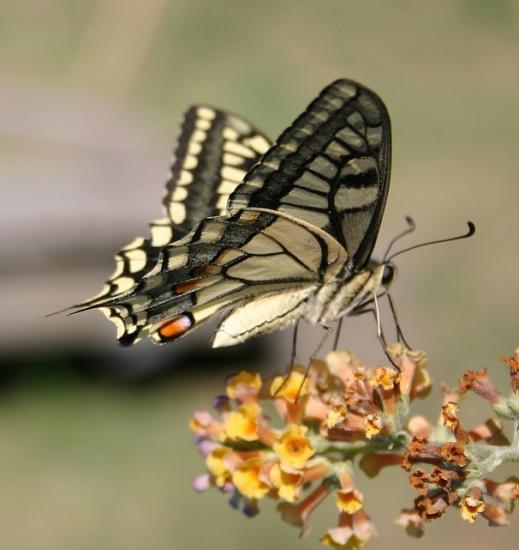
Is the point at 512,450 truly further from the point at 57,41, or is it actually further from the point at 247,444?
the point at 57,41

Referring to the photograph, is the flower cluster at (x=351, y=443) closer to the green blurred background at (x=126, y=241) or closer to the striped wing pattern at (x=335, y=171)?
the striped wing pattern at (x=335, y=171)

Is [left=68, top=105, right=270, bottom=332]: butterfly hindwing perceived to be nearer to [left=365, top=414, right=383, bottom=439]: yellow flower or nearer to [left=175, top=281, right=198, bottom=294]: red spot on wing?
[left=175, top=281, right=198, bottom=294]: red spot on wing

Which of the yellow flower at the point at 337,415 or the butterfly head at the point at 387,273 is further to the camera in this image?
the butterfly head at the point at 387,273

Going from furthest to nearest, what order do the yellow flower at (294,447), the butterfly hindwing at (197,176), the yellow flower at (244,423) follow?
the butterfly hindwing at (197,176)
the yellow flower at (244,423)
the yellow flower at (294,447)

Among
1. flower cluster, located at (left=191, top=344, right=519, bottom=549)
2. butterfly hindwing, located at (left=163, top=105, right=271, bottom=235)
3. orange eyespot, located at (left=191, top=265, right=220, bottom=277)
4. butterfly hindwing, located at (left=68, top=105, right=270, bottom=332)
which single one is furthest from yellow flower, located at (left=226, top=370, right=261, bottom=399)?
butterfly hindwing, located at (left=163, top=105, right=271, bottom=235)

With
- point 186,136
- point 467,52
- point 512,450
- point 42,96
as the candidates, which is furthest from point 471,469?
point 467,52

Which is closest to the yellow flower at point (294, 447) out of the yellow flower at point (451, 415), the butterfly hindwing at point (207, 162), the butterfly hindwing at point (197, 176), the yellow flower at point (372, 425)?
the yellow flower at point (372, 425)
